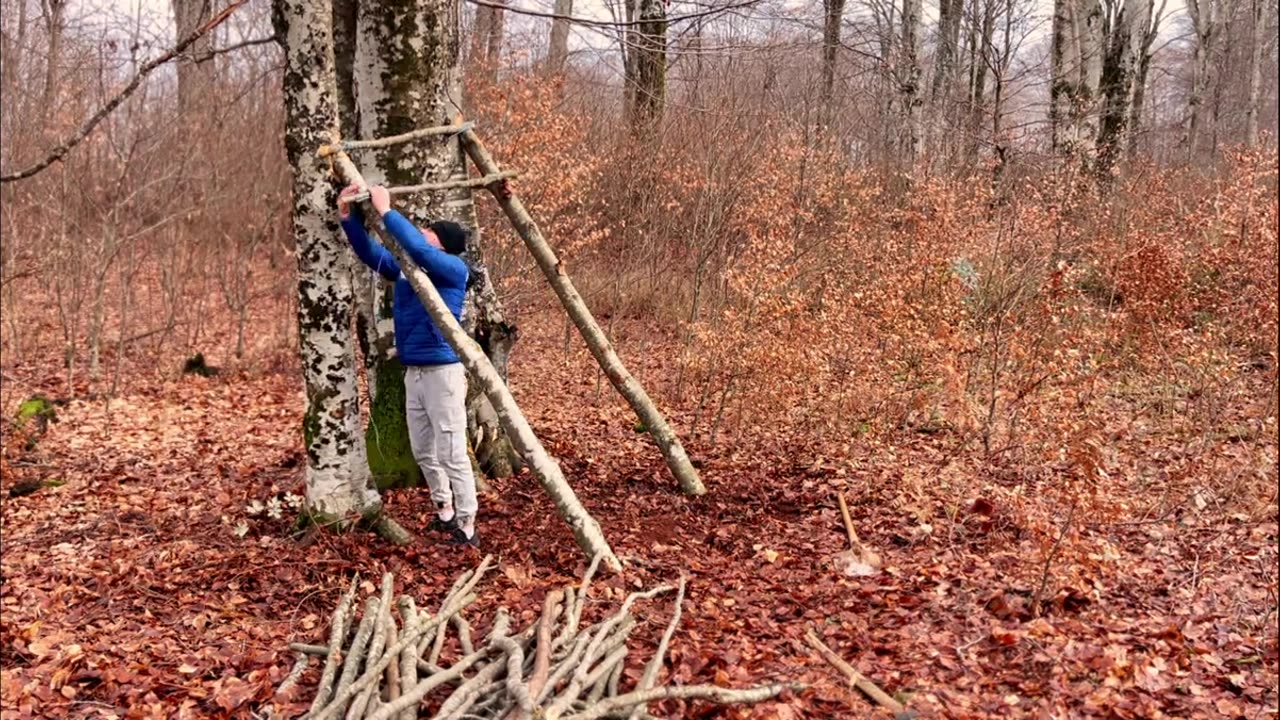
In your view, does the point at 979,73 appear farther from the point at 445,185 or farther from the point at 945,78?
the point at 445,185

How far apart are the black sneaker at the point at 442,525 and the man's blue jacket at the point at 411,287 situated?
96cm

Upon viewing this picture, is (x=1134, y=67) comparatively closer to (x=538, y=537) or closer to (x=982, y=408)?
(x=982, y=408)

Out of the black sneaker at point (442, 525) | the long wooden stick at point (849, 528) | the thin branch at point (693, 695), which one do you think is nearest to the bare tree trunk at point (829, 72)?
the long wooden stick at point (849, 528)

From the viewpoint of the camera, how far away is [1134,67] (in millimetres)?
11070

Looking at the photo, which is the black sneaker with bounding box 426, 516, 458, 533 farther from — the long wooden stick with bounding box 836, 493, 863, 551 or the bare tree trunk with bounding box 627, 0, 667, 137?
the bare tree trunk with bounding box 627, 0, 667, 137

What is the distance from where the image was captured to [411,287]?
15.1 feet

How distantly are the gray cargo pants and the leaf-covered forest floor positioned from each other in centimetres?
28

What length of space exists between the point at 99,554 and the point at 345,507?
164 cm

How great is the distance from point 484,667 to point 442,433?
163cm

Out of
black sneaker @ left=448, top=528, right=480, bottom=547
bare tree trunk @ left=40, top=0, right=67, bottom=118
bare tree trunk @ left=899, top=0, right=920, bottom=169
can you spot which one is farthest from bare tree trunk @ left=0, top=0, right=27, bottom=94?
bare tree trunk @ left=899, top=0, right=920, bottom=169

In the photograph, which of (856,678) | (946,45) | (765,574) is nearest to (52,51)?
(765,574)

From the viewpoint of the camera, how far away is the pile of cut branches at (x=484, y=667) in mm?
3314

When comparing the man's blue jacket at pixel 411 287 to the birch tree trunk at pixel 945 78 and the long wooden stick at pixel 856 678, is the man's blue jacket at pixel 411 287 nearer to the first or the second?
the long wooden stick at pixel 856 678

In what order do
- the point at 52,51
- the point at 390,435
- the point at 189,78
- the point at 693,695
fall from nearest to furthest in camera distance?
the point at 693,695 < the point at 390,435 < the point at 52,51 < the point at 189,78
